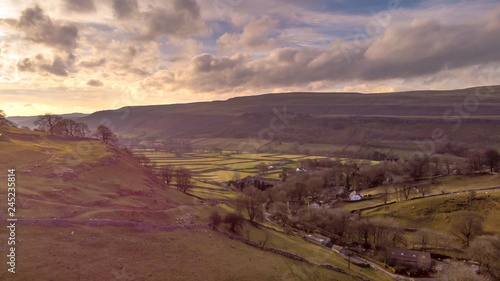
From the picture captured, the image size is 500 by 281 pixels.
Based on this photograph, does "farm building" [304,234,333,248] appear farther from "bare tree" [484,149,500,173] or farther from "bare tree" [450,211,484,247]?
"bare tree" [484,149,500,173]

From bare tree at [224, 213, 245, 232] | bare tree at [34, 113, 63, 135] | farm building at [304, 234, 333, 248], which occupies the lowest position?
farm building at [304, 234, 333, 248]

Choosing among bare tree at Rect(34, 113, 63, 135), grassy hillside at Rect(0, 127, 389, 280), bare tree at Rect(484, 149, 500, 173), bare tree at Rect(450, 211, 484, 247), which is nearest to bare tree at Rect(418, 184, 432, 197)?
bare tree at Rect(450, 211, 484, 247)

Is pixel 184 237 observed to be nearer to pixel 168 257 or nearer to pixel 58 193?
pixel 168 257

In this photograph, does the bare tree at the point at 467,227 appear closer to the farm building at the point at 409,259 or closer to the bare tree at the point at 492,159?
the farm building at the point at 409,259

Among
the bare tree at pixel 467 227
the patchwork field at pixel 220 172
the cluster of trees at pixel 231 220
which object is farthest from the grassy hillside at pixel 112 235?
the patchwork field at pixel 220 172

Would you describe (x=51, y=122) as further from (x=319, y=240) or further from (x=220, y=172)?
(x=319, y=240)

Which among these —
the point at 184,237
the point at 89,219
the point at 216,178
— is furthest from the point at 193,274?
the point at 216,178

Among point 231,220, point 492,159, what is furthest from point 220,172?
point 492,159
